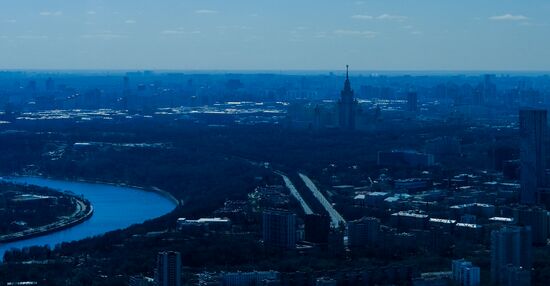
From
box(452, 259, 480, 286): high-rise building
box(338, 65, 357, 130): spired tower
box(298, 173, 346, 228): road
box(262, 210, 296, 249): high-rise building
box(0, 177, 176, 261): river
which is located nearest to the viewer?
box(452, 259, 480, 286): high-rise building

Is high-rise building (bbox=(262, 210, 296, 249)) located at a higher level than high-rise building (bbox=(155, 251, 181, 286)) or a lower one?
lower

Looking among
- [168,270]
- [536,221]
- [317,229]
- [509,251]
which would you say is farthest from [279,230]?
[168,270]

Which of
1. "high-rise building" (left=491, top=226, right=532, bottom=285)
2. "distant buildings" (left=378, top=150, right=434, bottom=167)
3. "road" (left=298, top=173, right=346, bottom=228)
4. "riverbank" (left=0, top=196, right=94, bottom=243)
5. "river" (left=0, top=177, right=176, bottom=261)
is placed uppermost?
"high-rise building" (left=491, top=226, right=532, bottom=285)

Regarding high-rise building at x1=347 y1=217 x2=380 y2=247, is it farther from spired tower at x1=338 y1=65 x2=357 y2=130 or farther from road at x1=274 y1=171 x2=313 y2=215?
spired tower at x1=338 y1=65 x2=357 y2=130

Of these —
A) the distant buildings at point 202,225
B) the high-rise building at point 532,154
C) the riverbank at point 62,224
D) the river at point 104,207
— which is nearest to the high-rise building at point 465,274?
the distant buildings at point 202,225

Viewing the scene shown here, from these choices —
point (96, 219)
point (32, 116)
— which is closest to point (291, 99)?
point (32, 116)

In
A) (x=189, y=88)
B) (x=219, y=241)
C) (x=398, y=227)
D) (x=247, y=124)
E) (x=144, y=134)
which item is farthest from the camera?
(x=189, y=88)

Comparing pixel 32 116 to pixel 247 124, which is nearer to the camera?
pixel 247 124

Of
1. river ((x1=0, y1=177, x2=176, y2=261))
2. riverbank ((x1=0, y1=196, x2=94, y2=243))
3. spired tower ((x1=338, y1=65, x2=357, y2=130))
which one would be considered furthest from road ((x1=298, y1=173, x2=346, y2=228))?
spired tower ((x1=338, y1=65, x2=357, y2=130))

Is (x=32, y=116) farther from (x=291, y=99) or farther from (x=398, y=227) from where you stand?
(x=398, y=227)
